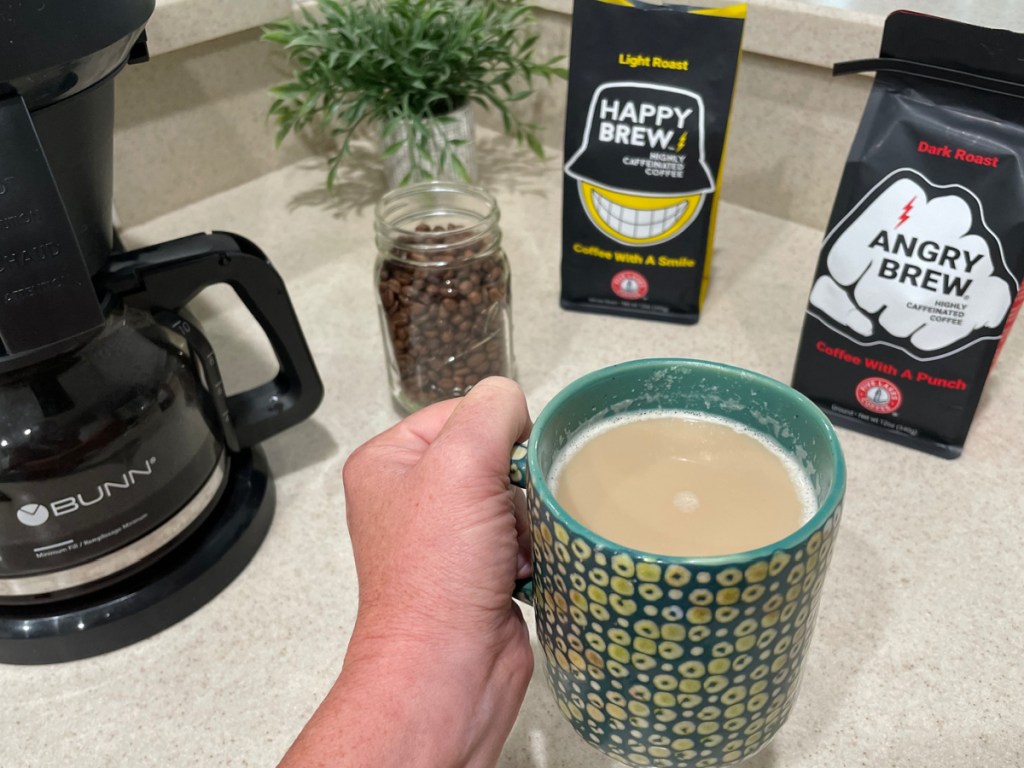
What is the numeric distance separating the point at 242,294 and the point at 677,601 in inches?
17.3

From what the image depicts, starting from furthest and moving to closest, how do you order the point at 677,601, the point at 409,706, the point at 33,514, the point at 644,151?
1. the point at 644,151
2. the point at 33,514
3. the point at 409,706
4. the point at 677,601

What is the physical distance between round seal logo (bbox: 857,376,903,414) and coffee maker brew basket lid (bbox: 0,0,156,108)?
609 mm

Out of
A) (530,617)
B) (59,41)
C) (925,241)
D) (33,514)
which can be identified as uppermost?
(59,41)

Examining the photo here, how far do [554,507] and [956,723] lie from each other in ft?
1.23

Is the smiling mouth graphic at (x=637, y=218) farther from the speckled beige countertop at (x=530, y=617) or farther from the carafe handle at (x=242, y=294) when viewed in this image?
the carafe handle at (x=242, y=294)

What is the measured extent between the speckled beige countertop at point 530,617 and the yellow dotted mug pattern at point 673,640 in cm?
10

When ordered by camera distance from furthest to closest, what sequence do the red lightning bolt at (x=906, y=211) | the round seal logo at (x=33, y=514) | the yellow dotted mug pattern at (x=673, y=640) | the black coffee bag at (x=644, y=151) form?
the black coffee bag at (x=644, y=151)
the red lightning bolt at (x=906, y=211)
the round seal logo at (x=33, y=514)
the yellow dotted mug pattern at (x=673, y=640)

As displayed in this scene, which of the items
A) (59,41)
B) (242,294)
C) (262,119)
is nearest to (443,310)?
(242,294)

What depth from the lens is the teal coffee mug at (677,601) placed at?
0.34 m

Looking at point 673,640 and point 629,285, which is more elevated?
point 673,640

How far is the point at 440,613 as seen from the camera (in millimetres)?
467

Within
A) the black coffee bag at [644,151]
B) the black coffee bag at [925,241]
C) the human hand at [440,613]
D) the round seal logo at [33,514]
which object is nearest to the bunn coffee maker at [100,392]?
the round seal logo at [33,514]

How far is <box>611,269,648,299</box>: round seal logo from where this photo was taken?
917mm

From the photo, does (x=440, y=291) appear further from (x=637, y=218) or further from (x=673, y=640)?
(x=673, y=640)
